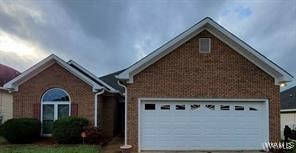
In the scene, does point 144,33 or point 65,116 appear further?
point 144,33

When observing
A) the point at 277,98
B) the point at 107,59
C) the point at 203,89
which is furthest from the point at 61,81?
the point at 107,59

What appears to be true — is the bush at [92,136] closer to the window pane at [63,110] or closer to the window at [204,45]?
the window pane at [63,110]

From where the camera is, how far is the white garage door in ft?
56.3

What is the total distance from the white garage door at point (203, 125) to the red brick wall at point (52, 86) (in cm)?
447

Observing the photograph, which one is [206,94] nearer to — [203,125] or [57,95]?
[203,125]

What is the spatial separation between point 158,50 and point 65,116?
674 cm

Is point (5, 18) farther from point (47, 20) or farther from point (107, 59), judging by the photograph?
point (107, 59)

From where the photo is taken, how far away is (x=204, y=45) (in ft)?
57.6

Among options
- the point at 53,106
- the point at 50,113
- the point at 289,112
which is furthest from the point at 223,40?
the point at 289,112

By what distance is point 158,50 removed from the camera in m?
16.9

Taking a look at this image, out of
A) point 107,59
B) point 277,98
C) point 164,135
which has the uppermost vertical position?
point 107,59

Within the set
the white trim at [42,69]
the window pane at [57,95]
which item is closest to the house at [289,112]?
the white trim at [42,69]

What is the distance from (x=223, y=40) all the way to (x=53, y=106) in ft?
31.1

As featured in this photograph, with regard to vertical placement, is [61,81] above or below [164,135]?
above
